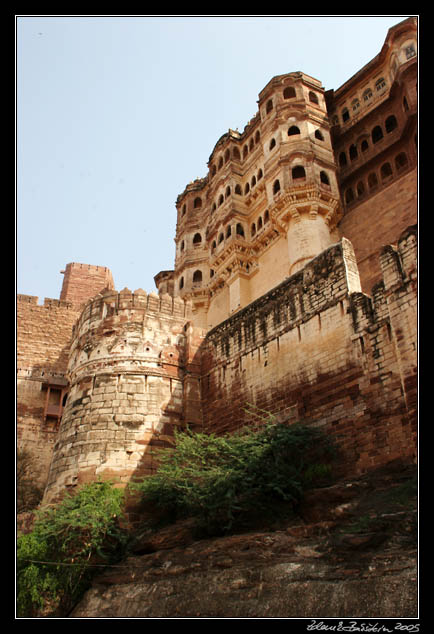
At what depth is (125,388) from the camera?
1442 cm

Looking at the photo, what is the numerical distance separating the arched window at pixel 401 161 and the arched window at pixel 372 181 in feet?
4.19

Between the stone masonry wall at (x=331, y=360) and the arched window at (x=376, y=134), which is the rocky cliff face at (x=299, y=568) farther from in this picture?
the arched window at (x=376, y=134)

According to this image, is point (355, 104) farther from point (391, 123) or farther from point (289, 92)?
point (289, 92)

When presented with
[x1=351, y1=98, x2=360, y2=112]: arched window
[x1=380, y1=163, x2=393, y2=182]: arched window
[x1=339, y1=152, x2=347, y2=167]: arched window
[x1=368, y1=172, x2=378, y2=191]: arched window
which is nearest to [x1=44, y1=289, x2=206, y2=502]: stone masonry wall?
[x1=368, y1=172, x2=378, y2=191]: arched window

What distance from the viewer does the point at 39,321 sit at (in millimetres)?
24625

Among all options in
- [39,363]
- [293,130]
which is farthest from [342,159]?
[39,363]

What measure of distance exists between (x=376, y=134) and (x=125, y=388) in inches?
825

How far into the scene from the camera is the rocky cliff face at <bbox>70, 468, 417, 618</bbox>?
18.8 ft

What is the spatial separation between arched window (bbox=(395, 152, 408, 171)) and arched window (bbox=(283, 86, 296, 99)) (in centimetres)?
799

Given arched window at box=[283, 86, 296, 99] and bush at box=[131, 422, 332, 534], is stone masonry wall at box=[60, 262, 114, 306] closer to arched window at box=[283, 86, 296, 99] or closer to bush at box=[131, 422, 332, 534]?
arched window at box=[283, 86, 296, 99]

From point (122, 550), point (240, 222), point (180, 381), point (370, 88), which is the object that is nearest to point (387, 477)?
point (122, 550)

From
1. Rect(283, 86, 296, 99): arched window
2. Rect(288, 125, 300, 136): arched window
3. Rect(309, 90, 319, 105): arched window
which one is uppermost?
Rect(283, 86, 296, 99): arched window

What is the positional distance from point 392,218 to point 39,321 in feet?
54.9

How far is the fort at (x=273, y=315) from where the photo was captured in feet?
33.8
